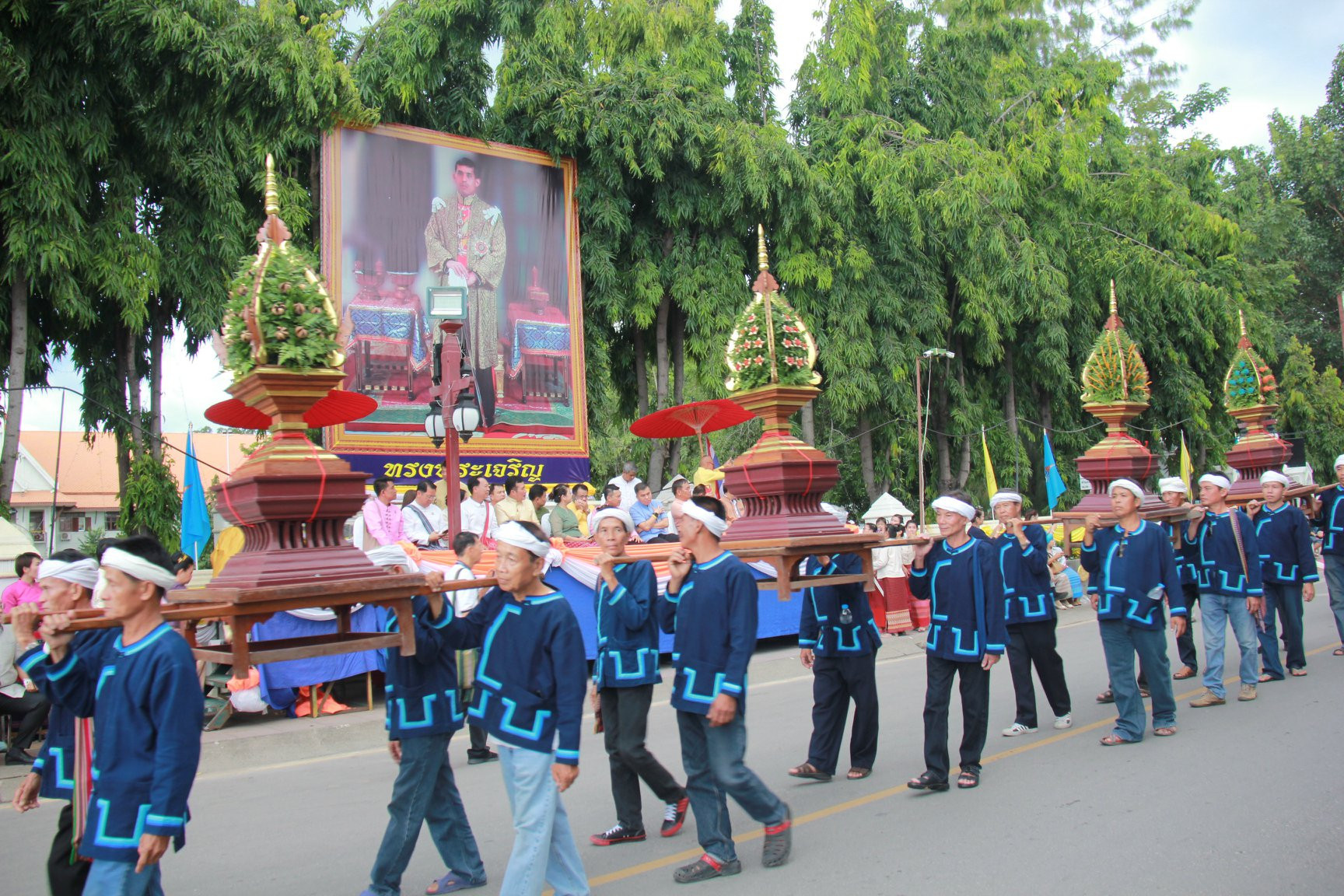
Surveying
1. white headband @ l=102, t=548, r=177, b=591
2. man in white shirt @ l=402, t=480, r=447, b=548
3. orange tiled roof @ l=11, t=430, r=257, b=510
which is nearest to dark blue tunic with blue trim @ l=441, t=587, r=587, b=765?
white headband @ l=102, t=548, r=177, b=591

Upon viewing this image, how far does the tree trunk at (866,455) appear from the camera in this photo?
2347cm

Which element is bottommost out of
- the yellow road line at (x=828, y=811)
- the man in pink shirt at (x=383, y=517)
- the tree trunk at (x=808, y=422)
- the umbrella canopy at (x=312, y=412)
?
the yellow road line at (x=828, y=811)

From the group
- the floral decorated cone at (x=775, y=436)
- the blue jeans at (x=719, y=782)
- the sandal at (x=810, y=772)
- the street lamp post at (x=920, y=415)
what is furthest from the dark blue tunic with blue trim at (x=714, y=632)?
the street lamp post at (x=920, y=415)

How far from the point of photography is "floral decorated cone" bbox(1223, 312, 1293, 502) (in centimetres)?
1205

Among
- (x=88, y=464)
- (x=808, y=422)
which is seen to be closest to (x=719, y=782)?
(x=808, y=422)

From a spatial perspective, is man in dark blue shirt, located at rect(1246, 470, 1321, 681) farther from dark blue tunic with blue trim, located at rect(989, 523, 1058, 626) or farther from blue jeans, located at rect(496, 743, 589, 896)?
blue jeans, located at rect(496, 743, 589, 896)

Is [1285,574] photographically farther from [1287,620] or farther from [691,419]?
[691,419]

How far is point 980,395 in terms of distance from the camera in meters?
25.5

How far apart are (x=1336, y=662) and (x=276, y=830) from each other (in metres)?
10.1

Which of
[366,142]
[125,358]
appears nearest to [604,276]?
[366,142]

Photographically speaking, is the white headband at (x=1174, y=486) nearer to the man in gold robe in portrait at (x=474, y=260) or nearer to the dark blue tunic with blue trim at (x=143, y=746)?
the dark blue tunic with blue trim at (x=143, y=746)

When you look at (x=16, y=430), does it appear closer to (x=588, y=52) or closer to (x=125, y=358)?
(x=125, y=358)

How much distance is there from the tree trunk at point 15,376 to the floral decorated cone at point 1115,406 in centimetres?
1272

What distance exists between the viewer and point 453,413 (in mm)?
10477
